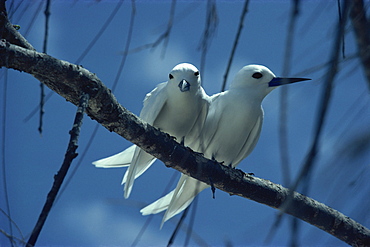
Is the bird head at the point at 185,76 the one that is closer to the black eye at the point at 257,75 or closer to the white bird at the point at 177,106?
the white bird at the point at 177,106

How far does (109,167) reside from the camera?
10.9ft

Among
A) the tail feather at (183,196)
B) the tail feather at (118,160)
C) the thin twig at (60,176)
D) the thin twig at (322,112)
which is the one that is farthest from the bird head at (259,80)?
the thin twig at (322,112)

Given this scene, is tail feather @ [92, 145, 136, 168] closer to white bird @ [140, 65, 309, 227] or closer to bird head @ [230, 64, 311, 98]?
white bird @ [140, 65, 309, 227]

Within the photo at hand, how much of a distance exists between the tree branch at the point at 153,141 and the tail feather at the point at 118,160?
88 cm

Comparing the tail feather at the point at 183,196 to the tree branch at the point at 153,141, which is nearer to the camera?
the tree branch at the point at 153,141

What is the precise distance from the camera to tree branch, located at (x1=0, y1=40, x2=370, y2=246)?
173cm

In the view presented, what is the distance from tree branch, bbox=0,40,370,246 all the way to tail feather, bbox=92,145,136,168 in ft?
2.88

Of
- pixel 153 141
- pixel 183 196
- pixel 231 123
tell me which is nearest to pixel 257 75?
pixel 231 123

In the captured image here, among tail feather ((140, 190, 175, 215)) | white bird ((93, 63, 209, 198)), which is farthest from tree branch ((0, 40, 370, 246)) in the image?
tail feather ((140, 190, 175, 215))

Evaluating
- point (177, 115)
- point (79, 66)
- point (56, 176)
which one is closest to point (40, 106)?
point (79, 66)

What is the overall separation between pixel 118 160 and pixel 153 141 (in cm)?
111

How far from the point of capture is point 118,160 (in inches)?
130

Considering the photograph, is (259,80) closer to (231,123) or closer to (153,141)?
(231,123)

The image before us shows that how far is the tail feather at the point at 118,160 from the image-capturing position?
10.7 ft
